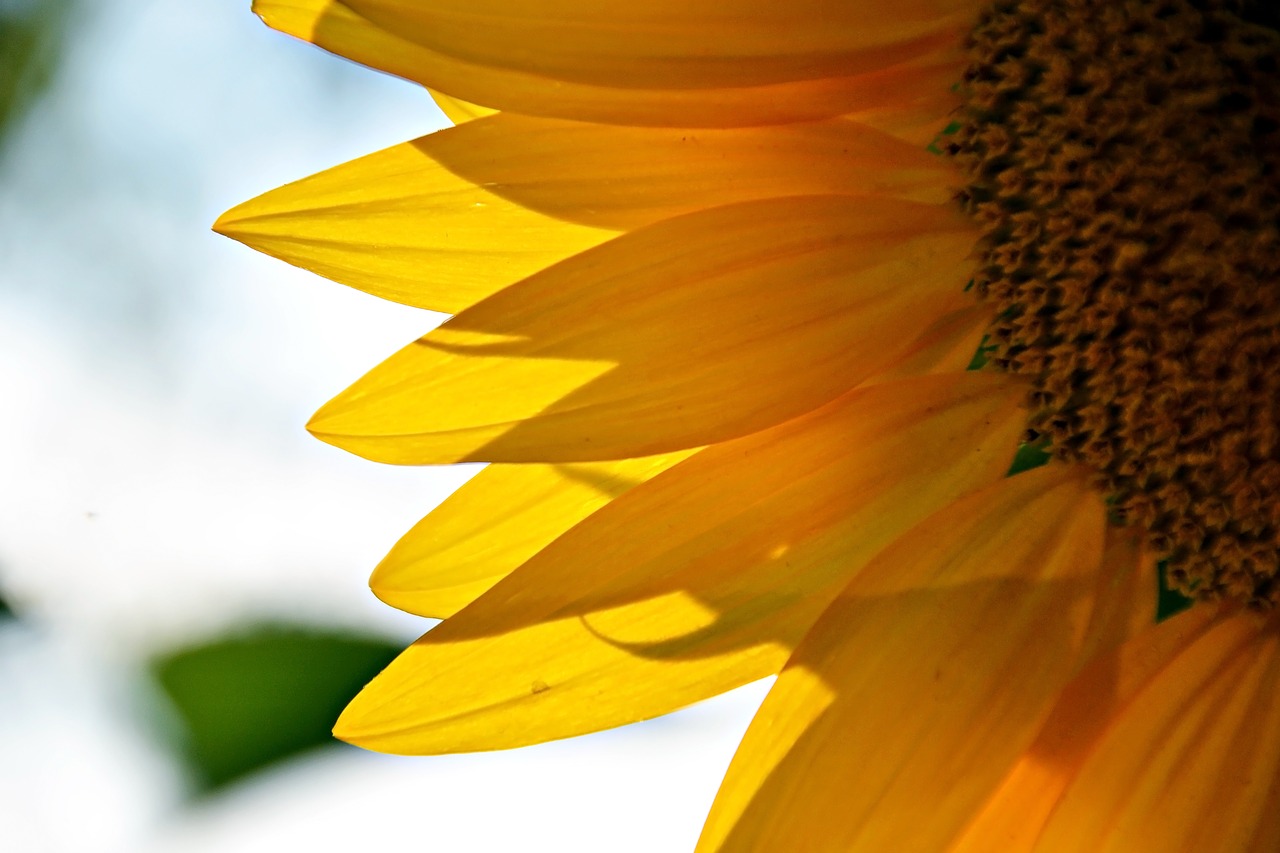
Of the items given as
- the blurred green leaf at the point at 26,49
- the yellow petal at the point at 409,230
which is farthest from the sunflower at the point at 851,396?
the blurred green leaf at the point at 26,49

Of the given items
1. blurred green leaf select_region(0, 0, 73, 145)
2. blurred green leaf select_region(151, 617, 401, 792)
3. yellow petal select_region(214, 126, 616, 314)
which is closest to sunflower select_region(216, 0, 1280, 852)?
yellow petal select_region(214, 126, 616, 314)

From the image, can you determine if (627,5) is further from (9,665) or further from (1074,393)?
(9,665)

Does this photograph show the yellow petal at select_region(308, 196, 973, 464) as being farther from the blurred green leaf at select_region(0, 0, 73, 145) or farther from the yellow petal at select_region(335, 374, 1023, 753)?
the blurred green leaf at select_region(0, 0, 73, 145)

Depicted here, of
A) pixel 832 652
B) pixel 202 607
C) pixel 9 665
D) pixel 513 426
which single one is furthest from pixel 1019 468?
pixel 9 665

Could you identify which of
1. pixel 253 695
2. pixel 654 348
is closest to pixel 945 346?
pixel 654 348

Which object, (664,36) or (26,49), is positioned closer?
(664,36)

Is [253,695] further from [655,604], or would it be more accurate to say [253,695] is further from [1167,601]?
[1167,601]

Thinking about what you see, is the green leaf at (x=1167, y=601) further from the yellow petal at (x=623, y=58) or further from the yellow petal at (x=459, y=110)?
the yellow petal at (x=459, y=110)
